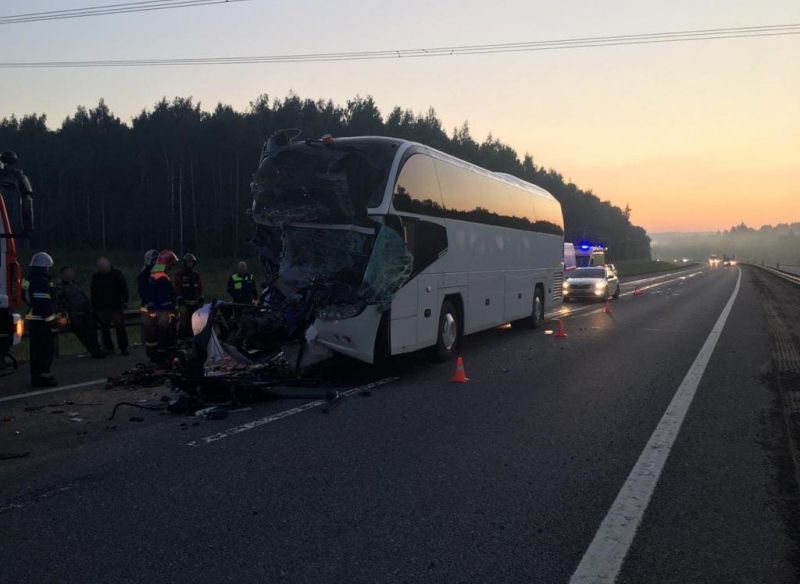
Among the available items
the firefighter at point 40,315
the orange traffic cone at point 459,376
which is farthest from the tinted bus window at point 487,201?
the firefighter at point 40,315

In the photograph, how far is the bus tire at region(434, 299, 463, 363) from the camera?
10914mm

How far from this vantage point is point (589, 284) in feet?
88.5

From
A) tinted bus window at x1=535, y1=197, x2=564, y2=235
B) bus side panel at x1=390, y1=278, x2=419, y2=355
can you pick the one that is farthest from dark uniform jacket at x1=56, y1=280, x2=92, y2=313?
tinted bus window at x1=535, y1=197, x2=564, y2=235

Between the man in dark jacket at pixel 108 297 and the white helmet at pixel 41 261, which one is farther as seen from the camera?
the man in dark jacket at pixel 108 297

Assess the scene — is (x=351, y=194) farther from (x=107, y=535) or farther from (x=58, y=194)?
(x=58, y=194)

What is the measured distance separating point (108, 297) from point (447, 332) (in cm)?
579

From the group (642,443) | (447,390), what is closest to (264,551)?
(642,443)

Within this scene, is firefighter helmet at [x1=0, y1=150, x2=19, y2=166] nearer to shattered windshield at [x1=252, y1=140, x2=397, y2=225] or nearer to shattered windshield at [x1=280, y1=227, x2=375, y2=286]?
shattered windshield at [x1=252, y1=140, x2=397, y2=225]

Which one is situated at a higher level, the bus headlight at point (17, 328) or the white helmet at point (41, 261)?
the white helmet at point (41, 261)

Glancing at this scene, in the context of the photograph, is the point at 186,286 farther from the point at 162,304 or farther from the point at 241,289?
the point at 162,304

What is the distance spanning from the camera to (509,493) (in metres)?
4.82

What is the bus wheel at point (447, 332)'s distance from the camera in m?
10.9

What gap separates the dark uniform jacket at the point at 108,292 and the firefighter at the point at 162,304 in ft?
4.26

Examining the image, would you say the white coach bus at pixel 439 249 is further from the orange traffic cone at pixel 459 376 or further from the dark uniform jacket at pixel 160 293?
the dark uniform jacket at pixel 160 293
